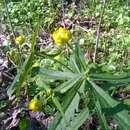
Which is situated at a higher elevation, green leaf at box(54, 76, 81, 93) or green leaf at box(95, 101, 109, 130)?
green leaf at box(54, 76, 81, 93)

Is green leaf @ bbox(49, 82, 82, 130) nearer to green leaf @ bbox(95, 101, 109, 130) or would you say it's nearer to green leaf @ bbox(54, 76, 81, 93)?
green leaf @ bbox(54, 76, 81, 93)

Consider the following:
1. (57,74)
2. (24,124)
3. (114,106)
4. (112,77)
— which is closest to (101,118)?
(114,106)

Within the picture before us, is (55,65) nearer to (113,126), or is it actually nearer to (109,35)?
(113,126)

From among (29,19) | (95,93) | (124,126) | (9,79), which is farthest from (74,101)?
(29,19)

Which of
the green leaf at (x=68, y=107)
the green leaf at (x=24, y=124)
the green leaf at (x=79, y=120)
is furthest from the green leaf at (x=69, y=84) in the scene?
the green leaf at (x=24, y=124)

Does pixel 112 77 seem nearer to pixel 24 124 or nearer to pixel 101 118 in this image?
pixel 101 118

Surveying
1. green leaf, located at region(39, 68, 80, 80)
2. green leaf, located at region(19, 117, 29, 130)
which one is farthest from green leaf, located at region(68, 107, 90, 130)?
green leaf, located at region(19, 117, 29, 130)

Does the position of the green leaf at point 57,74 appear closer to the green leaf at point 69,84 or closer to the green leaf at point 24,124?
the green leaf at point 69,84

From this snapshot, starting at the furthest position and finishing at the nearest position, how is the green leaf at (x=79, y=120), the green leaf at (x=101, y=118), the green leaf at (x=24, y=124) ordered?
the green leaf at (x=24, y=124) < the green leaf at (x=79, y=120) < the green leaf at (x=101, y=118)

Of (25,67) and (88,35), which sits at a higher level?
(25,67)

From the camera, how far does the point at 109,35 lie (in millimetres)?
3123

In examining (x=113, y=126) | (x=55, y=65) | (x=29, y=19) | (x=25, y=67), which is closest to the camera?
(x=25, y=67)

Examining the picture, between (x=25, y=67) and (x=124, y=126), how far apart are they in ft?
1.47

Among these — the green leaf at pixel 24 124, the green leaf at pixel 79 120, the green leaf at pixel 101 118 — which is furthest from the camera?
the green leaf at pixel 24 124
